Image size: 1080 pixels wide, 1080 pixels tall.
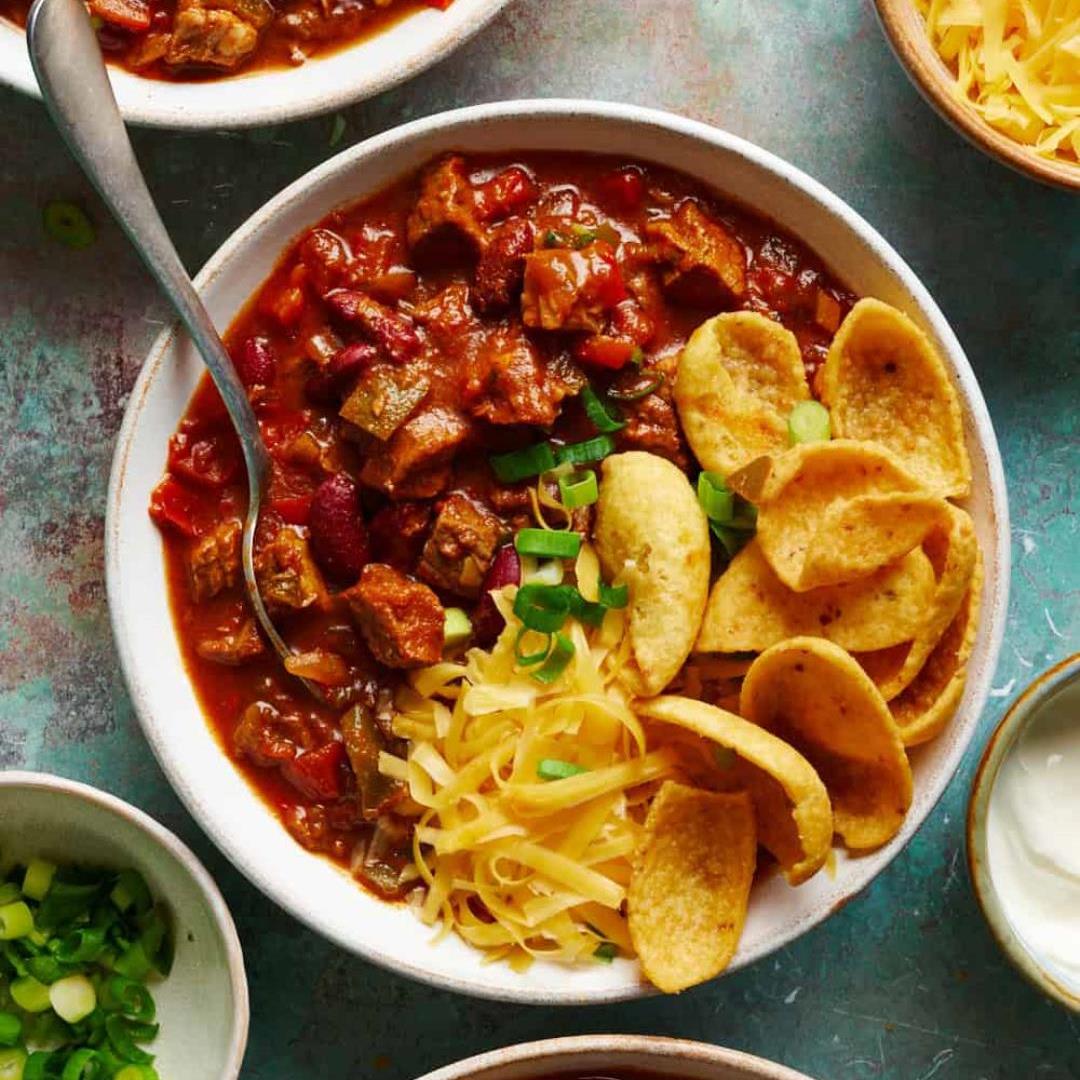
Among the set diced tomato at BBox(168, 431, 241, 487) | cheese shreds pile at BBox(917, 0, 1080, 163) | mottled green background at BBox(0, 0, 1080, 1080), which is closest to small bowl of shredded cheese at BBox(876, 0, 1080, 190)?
cheese shreds pile at BBox(917, 0, 1080, 163)

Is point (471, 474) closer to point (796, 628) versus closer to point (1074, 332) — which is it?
point (796, 628)

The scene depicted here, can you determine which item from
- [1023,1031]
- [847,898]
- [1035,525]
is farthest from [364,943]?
[1035,525]

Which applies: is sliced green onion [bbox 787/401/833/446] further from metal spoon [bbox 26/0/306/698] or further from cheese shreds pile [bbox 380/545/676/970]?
metal spoon [bbox 26/0/306/698]

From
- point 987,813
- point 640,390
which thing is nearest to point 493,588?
point 640,390

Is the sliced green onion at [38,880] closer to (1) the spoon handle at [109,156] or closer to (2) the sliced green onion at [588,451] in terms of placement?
(1) the spoon handle at [109,156]

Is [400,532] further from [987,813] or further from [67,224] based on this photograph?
[987,813]

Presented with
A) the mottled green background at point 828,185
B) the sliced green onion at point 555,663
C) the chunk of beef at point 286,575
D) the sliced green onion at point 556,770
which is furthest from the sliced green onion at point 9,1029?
the sliced green onion at point 555,663
